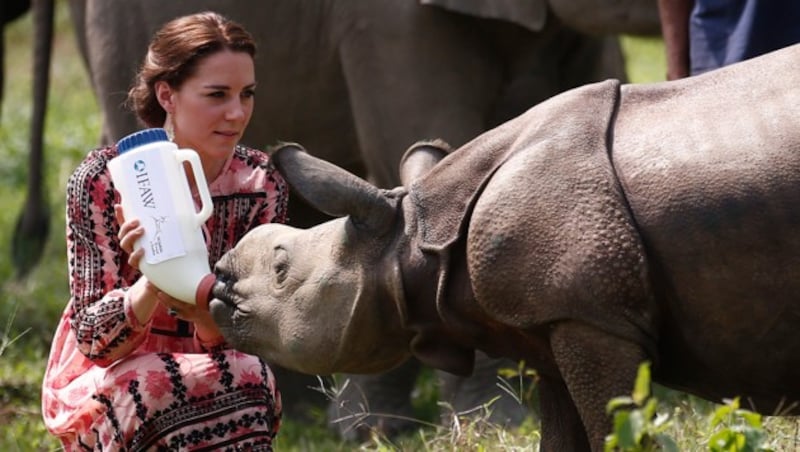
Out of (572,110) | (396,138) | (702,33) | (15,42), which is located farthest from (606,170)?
(15,42)

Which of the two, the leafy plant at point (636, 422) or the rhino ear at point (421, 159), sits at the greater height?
the rhino ear at point (421, 159)

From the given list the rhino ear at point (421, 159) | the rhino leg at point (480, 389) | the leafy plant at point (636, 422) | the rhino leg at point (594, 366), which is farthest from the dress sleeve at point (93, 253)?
the rhino leg at point (480, 389)

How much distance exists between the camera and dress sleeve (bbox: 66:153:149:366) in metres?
3.98

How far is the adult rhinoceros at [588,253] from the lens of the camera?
3.33m

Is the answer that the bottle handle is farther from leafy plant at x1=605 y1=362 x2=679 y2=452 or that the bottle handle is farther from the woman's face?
leafy plant at x1=605 y1=362 x2=679 y2=452

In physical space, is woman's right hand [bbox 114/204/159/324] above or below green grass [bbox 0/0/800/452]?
above

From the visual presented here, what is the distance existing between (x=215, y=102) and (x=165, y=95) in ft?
0.48

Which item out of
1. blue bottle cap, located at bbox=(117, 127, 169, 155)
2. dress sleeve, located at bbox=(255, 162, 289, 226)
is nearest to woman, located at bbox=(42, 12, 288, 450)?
dress sleeve, located at bbox=(255, 162, 289, 226)

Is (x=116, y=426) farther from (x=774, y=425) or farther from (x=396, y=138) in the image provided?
(x=396, y=138)

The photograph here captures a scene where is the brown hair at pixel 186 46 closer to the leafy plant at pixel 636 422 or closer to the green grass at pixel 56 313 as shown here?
the green grass at pixel 56 313

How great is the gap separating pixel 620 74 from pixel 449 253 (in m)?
3.44

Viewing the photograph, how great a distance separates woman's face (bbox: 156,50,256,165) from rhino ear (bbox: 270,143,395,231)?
45 cm

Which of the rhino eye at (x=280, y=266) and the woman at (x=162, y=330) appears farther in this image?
the woman at (x=162, y=330)

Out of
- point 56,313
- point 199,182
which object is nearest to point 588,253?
point 199,182
